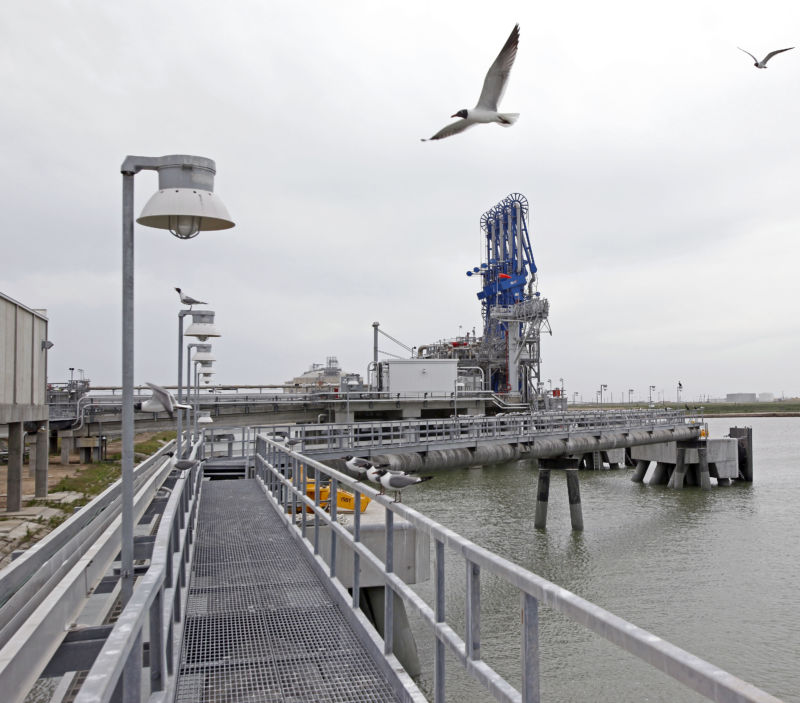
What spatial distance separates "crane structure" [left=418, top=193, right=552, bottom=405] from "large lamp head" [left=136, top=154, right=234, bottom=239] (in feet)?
194

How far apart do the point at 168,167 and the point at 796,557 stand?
2446 cm

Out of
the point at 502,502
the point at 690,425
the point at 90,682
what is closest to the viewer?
the point at 90,682

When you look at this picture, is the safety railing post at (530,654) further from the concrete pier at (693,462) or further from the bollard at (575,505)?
the concrete pier at (693,462)

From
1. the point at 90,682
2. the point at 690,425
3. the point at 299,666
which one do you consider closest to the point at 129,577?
the point at 299,666

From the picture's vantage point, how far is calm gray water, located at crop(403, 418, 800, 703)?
534 inches

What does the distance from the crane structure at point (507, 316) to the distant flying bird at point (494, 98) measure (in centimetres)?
5403

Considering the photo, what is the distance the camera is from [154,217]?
17.0 ft

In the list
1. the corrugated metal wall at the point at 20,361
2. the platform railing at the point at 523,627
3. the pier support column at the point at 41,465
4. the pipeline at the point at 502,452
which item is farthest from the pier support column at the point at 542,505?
the platform railing at the point at 523,627

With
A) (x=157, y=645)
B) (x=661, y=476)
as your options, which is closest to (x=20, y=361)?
(x=157, y=645)

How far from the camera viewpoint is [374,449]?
23688mm

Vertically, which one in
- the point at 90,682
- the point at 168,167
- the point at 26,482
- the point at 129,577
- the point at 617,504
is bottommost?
the point at 617,504

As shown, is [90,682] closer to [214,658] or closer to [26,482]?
[214,658]

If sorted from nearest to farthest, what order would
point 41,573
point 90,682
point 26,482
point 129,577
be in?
point 90,682 → point 41,573 → point 129,577 → point 26,482

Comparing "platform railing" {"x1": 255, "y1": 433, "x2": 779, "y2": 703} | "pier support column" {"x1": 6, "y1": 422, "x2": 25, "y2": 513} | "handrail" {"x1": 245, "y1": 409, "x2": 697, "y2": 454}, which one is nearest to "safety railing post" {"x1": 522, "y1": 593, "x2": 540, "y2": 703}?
"platform railing" {"x1": 255, "y1": 433, "x2": 779, "y2": 703}
